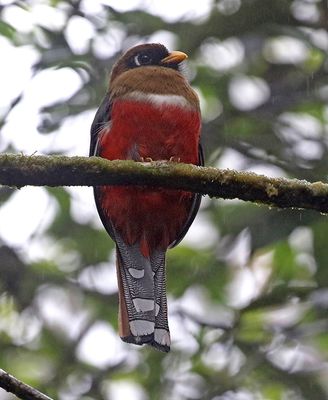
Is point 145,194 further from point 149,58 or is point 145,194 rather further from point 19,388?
point 19,388

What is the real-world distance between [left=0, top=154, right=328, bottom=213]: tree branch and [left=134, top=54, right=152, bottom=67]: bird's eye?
5.96 ft

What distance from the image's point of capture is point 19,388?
2.46 meters

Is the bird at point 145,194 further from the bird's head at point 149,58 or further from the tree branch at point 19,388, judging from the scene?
the tree branch at point 19,388

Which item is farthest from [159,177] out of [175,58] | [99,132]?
[175,58]

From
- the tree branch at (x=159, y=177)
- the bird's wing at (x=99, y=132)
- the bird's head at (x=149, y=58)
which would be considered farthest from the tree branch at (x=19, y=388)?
the bird's head at (x=149, y=58)

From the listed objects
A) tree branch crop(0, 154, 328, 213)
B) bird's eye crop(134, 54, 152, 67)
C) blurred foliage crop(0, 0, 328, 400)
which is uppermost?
tree branch crop(0, 154, 328, 213)

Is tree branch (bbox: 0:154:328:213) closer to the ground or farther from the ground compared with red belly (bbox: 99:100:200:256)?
farther from the ground

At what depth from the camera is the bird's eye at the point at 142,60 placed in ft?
15.9

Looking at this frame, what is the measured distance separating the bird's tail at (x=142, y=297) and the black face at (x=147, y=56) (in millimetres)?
1031

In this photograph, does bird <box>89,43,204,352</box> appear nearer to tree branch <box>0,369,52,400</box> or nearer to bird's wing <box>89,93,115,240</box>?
bird's wing <box>89,93,115,240</box>

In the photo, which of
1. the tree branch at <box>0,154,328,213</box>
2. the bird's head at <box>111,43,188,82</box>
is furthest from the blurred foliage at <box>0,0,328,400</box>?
the tree branch at <box>0,154,328,213</box>

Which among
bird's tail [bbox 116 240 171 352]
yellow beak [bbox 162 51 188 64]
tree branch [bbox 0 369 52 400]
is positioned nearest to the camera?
tree branch [bbox 0 369 52 400]

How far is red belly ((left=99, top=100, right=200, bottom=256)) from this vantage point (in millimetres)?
4035

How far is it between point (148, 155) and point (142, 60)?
98 cm
